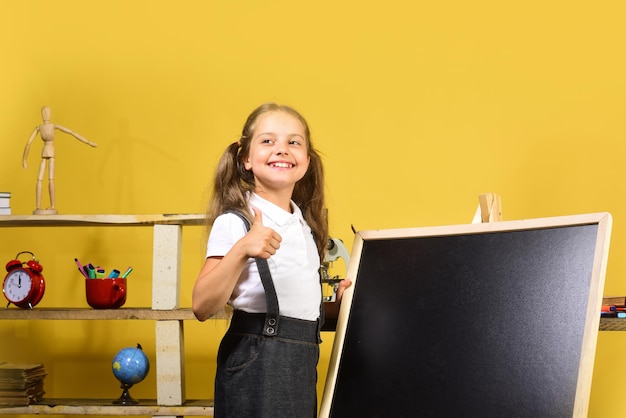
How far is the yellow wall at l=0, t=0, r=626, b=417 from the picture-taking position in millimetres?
3191

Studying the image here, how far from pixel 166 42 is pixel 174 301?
3.71 ft

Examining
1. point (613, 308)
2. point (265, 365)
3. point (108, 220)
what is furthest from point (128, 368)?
A: point (613, 308)

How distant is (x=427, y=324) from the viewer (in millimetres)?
1923

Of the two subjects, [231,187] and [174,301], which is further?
[174,301]

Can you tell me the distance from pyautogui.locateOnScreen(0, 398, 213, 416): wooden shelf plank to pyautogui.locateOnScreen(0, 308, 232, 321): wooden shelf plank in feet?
0.91

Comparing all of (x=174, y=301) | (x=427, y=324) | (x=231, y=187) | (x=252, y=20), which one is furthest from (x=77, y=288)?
(x=427, y=324)

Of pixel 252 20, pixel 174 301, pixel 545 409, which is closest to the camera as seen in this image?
pixel 545 409

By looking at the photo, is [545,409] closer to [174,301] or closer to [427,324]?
[427,324]

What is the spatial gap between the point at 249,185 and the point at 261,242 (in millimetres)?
327

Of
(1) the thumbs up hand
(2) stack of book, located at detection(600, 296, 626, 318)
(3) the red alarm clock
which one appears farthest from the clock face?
(2) stack of book, located at detection(600, 296, 626, 318)

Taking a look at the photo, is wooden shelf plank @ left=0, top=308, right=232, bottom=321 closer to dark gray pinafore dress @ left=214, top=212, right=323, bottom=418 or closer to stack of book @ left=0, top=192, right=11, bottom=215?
stack of book @ left=0, top=192, right=11, bottom=215

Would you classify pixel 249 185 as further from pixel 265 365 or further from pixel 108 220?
pixel 108 220

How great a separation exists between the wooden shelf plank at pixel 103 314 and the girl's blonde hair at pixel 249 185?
0.77 m

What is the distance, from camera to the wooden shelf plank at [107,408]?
111 inches
